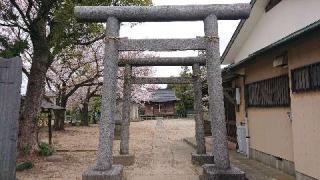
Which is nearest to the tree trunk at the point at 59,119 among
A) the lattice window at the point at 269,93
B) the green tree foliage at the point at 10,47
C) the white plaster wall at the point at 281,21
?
the white plaster wall at the point at 281,21

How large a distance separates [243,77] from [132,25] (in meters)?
5.71

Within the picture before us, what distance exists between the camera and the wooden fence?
3830 millimetres

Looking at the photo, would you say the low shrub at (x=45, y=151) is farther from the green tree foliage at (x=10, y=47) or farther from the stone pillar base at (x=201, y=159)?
the stone pillar base at (x=201, y=159)

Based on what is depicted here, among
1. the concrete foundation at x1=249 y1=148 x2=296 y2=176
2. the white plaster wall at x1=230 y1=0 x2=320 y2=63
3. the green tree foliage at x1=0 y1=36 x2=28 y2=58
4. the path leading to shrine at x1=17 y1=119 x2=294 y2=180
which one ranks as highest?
the white plaster wall at x1=230 y1=0 x2=320 y2=63

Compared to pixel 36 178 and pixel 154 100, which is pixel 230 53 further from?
pixel 154 100

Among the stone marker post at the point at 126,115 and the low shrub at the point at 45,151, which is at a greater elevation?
the stone marker post at the point at 126,115

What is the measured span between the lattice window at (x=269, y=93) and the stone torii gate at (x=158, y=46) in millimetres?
2985

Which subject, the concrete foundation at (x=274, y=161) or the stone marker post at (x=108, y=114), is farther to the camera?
the concrete foundation at (x=274, y=161)

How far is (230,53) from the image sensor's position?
53.4 ft

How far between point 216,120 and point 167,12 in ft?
7.75

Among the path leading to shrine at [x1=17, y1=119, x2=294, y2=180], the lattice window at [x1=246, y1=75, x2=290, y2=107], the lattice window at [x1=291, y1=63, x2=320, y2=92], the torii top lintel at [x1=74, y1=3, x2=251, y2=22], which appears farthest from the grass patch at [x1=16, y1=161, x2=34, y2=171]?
the lattice window at [x1=291, y1=63, x2=320, y2=92]

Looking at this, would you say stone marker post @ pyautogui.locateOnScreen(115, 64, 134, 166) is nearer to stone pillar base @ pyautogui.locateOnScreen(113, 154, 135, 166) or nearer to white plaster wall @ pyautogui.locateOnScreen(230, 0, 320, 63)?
stone pillar base @ pyautogui.locateOnScreen(113, 154, 135, 166)

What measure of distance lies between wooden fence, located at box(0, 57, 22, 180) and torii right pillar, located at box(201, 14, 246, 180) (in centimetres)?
410

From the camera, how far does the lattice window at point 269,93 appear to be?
9.71m
